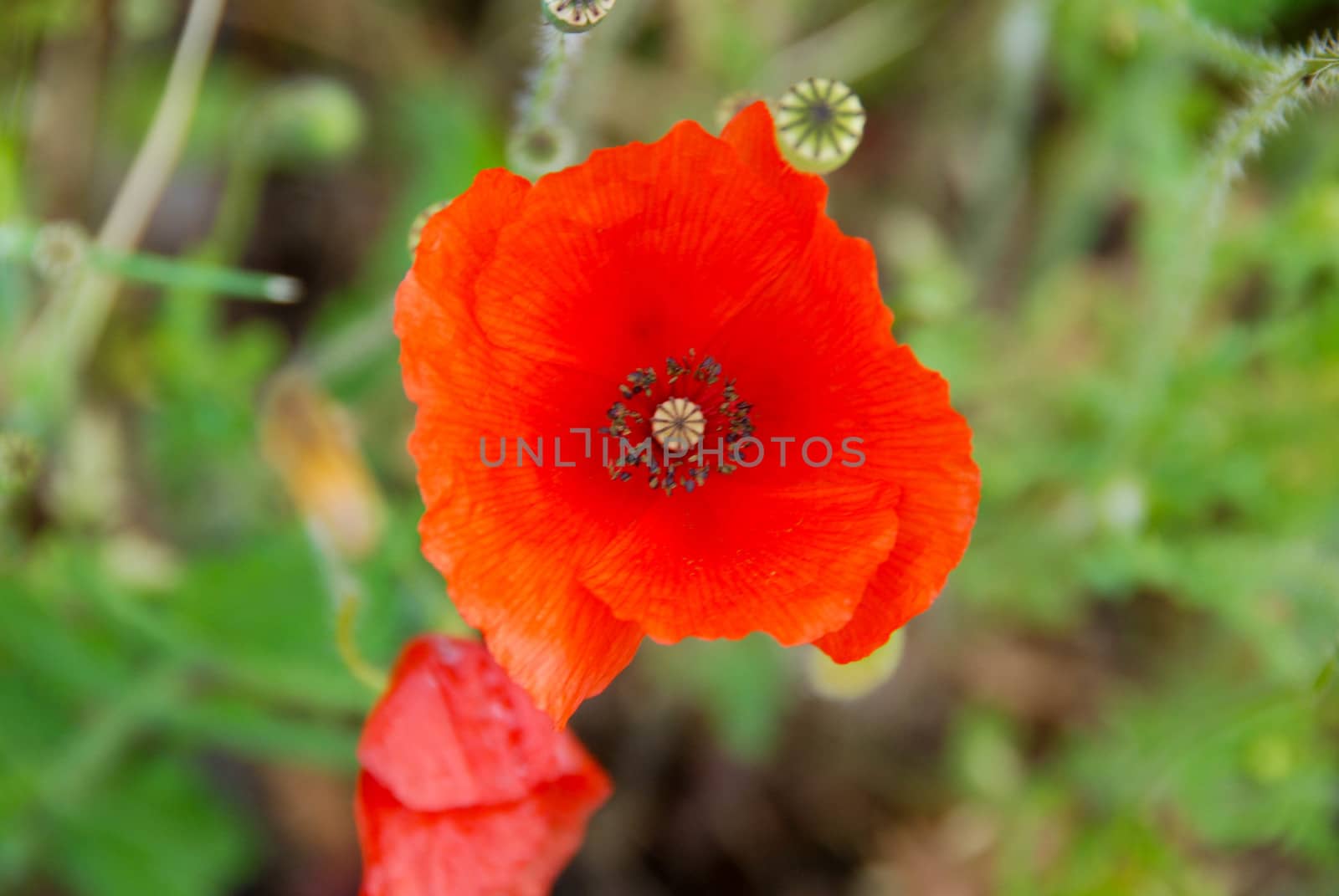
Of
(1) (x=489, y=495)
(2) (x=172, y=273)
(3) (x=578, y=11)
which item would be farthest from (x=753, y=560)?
(2) (x=172, y=273)

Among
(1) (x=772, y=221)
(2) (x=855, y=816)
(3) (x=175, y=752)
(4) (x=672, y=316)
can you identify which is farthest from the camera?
(2) (x=855, y=816)

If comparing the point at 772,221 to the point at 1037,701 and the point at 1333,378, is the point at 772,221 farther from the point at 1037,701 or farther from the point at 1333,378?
the point at 1037,701

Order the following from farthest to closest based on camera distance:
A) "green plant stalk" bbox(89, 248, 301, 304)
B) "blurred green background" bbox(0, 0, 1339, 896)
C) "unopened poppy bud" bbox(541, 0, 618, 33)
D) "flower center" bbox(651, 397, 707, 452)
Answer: "blurred green background" bbox(0, 0, 1339, 896), "green plant stalk" bbox(89, 248, 301, 304), "flower center" bbox(651, 397, 707, 452), "unopened poppy bud" bbox(541, 0, 618, 33)

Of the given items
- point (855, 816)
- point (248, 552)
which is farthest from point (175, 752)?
point (855, 816)

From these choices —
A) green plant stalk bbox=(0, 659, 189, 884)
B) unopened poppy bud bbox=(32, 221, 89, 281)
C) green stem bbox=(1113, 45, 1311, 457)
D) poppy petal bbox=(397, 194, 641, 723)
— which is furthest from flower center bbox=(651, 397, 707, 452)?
green plant stalk bbox=(0, 659, 189, 884)

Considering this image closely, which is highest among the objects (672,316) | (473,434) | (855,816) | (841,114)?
(841,114)

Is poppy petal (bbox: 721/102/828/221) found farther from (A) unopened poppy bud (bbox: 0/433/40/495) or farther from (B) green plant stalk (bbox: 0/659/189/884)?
(B) green plant stalk (bbox: 0/659/189/884)

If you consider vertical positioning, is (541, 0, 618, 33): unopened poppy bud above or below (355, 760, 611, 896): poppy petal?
above

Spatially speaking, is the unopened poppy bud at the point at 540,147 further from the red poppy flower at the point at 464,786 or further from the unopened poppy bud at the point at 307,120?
the unopened poppy bud at the point at 307,120
